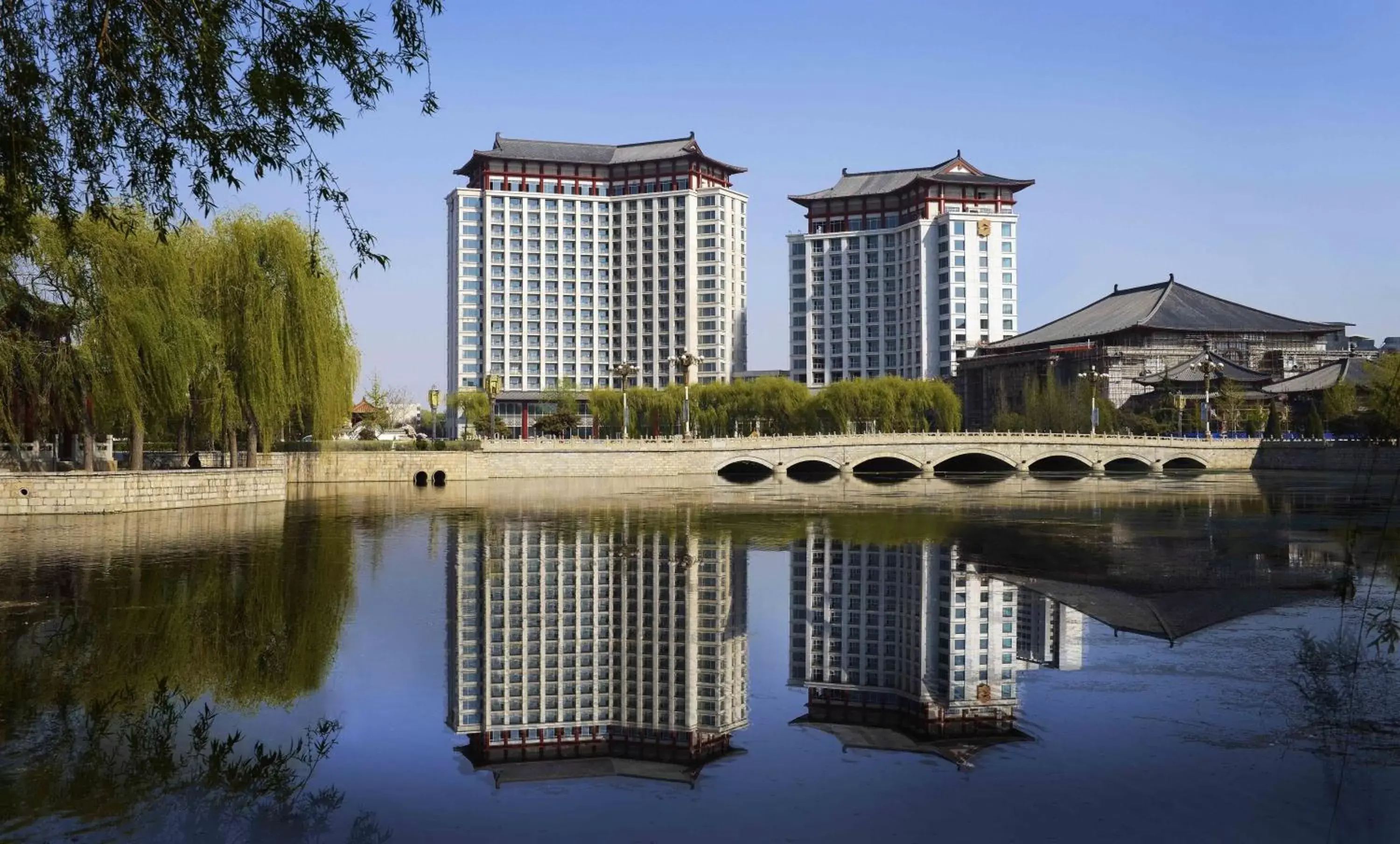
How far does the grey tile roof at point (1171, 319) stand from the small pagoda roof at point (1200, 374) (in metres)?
4.52

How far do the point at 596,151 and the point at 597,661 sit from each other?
12416 centimetres

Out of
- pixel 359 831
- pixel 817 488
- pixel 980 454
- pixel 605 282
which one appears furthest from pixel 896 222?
pixel 359 831

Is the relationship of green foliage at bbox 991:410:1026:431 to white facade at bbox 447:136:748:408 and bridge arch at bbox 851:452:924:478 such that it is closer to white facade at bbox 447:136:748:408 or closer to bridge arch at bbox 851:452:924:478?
bridge arch at bbox 851:452:924:478

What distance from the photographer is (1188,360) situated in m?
105

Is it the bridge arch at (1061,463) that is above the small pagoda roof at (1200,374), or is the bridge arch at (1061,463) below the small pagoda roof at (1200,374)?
below

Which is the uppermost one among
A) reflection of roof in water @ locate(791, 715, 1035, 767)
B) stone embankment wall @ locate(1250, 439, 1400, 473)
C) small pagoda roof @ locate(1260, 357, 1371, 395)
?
small pagoda roof @ locate(1260, 357, 1371, 395)

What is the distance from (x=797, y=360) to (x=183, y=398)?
109 m

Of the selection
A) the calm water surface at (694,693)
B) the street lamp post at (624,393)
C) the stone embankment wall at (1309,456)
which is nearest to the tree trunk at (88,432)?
the calm water surface at (694,693)

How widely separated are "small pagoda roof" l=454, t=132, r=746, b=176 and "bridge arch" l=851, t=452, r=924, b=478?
53.8 meters

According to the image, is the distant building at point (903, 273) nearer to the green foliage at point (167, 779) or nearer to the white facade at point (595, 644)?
the white facade at point (595, 644)

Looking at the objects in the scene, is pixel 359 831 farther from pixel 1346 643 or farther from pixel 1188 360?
pixel 1188 360

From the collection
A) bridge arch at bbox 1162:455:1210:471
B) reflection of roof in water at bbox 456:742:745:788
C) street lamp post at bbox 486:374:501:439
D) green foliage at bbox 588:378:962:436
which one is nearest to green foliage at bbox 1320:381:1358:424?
bridge arch at bbox 1162:455:1210:471

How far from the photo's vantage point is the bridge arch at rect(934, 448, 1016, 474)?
8381 cm

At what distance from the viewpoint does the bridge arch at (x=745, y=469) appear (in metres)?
73.9
